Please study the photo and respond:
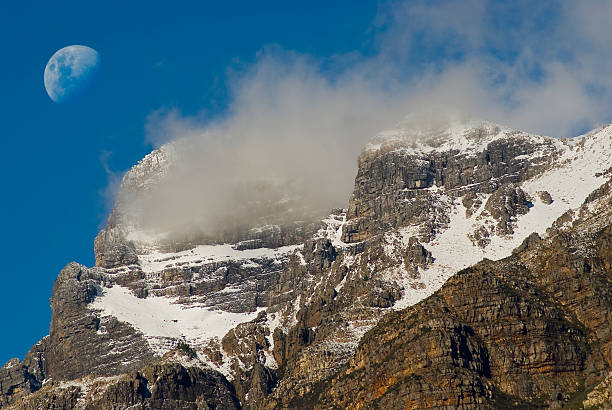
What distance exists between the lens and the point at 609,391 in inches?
7712
